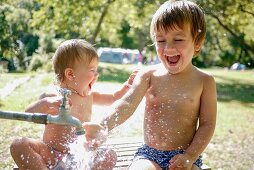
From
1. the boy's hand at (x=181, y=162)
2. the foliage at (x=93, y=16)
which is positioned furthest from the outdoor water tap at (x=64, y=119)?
the foliage at (x=93, y=16)

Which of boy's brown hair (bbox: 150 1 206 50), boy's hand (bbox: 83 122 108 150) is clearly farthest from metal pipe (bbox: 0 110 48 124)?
boy's brown hair (bbox: 150 1 206 50)

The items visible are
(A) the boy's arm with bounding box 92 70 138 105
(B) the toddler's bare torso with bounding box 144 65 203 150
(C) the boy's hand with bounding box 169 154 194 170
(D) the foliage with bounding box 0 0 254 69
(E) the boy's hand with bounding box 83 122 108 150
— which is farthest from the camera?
(D) the foliage with bounding box 0 0 254 69

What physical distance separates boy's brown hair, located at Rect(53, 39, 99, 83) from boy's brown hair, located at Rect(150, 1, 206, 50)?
0.55 m

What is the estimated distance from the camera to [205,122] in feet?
9.04

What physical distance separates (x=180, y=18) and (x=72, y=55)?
880 millimetres

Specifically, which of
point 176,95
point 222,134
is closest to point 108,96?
point 176,95

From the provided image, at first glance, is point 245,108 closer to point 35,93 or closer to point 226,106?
point 226,106

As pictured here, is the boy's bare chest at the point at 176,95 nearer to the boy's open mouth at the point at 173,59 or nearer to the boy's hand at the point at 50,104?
the boy's open mouth at the point at 173,59

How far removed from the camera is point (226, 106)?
419 inches

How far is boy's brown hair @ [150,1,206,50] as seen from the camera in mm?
2633

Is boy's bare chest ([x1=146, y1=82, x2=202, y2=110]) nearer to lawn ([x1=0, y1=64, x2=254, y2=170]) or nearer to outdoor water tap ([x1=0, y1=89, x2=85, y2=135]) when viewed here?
outdoor water tap ([x1=0, y1=89, x2=85, y2=135])

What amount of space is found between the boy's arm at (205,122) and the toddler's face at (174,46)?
277 mm

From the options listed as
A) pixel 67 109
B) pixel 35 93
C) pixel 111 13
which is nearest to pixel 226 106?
pixel 35 93

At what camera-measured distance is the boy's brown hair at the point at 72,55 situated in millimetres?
2979
